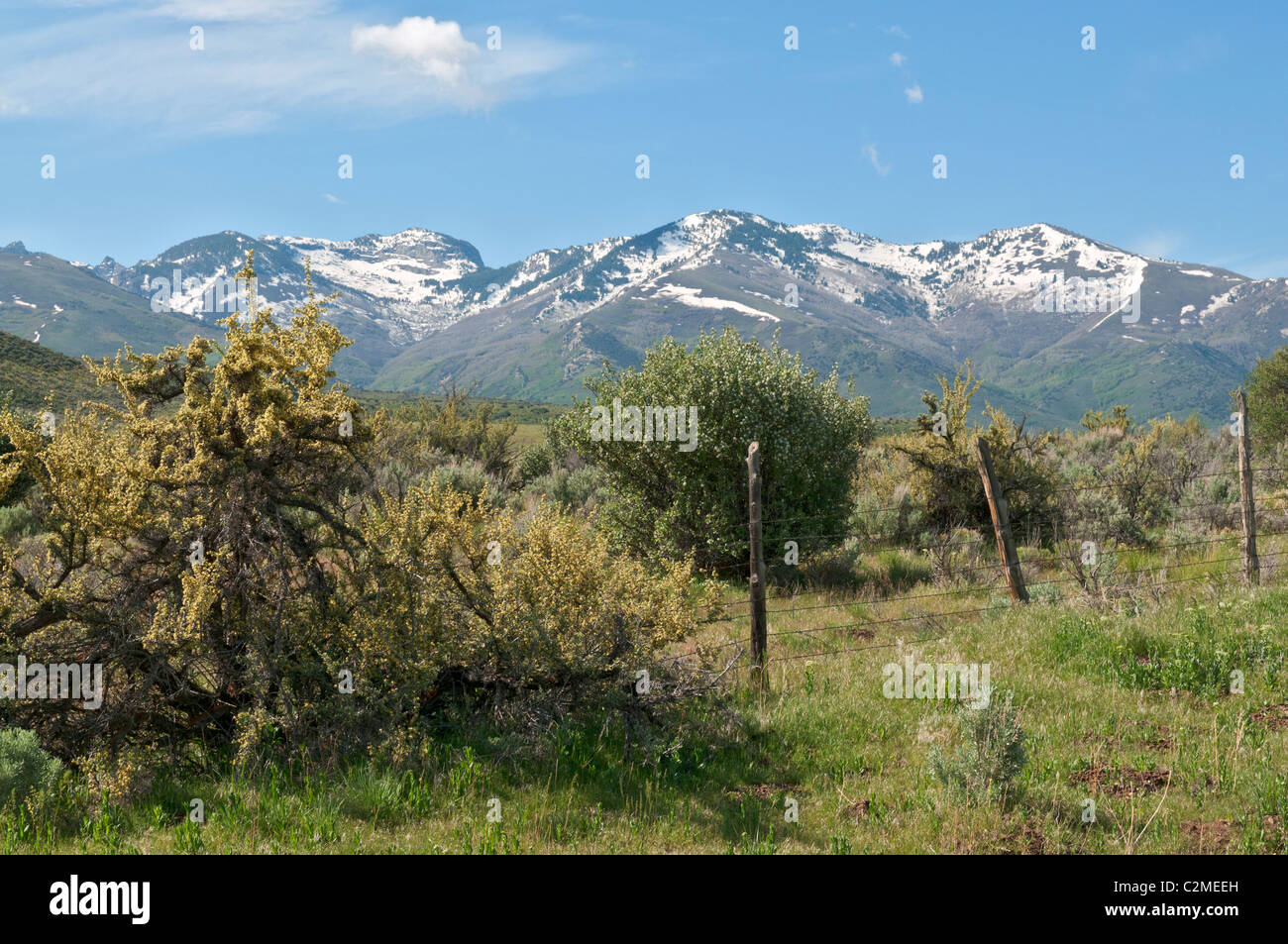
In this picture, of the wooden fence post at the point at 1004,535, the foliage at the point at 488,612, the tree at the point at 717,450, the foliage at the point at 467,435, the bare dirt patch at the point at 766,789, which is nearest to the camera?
the bare dirt patch at the point at 766,789

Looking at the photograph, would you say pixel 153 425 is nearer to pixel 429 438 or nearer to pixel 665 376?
pixel 665 376

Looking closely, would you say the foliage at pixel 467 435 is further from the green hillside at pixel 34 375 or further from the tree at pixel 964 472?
the green hillside at pixel 34 375

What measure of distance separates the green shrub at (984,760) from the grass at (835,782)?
0.11m

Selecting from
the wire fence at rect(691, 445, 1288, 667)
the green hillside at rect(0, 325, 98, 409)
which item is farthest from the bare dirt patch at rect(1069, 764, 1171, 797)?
the green hillside at rect(0, 325, 98, 409)

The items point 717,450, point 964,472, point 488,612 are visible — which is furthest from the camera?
point 964,472

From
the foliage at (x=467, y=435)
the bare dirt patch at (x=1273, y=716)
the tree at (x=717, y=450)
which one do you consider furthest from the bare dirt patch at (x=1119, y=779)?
the foliage at (x=467, y=435)

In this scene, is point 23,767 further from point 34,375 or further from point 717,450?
point 34,375

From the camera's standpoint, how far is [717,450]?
13.4 metres

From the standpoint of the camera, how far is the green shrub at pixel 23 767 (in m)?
5.06

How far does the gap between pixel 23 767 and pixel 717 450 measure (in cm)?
1021

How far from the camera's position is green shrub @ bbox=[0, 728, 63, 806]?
5062 mm

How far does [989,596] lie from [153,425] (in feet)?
36.0

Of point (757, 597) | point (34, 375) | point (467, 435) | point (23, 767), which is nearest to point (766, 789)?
point (757, 597)
